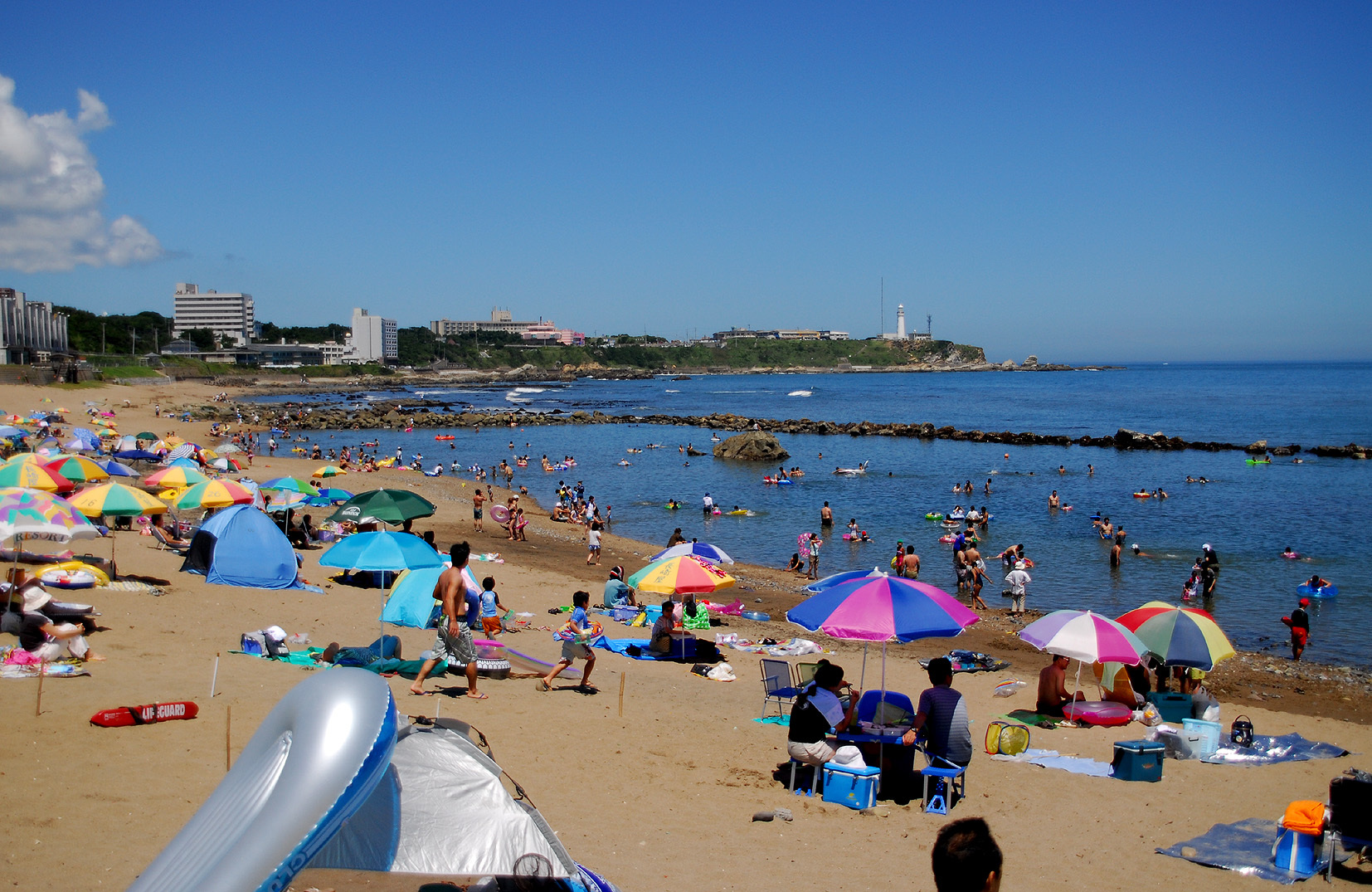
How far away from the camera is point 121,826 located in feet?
18.9

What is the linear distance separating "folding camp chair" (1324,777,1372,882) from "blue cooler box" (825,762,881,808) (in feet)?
10.7

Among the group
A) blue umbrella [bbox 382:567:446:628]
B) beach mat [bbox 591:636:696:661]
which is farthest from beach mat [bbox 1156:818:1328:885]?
blue umbrella [bbox 382:567:446:628]

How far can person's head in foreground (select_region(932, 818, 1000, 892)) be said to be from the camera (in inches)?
103

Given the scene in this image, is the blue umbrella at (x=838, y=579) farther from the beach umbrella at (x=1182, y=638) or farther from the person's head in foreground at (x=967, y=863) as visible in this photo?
the person's head in foreground at (x=967, y=863)

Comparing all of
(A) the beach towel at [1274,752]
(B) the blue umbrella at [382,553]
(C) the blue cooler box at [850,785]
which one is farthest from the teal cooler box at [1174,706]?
(B) the blue umbrella at [382,553]

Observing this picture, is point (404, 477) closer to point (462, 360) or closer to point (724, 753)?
point (724, 753)

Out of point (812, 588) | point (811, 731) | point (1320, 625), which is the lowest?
point (1320, 625)

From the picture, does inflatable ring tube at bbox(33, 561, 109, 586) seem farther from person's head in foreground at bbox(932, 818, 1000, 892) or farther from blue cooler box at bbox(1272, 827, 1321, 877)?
blue cooler box at bbox(1272, 827, 1321, 877)

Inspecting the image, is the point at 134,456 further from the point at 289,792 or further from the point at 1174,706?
the point at 289,792

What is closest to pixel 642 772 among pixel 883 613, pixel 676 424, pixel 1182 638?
pixel 883 613

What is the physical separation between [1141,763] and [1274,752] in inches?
88.0

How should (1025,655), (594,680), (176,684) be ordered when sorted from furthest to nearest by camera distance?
(1025,655), (594,680), (176,684)

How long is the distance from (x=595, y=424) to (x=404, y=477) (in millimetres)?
35998

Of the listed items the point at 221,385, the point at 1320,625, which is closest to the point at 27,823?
the point at 1320,625
